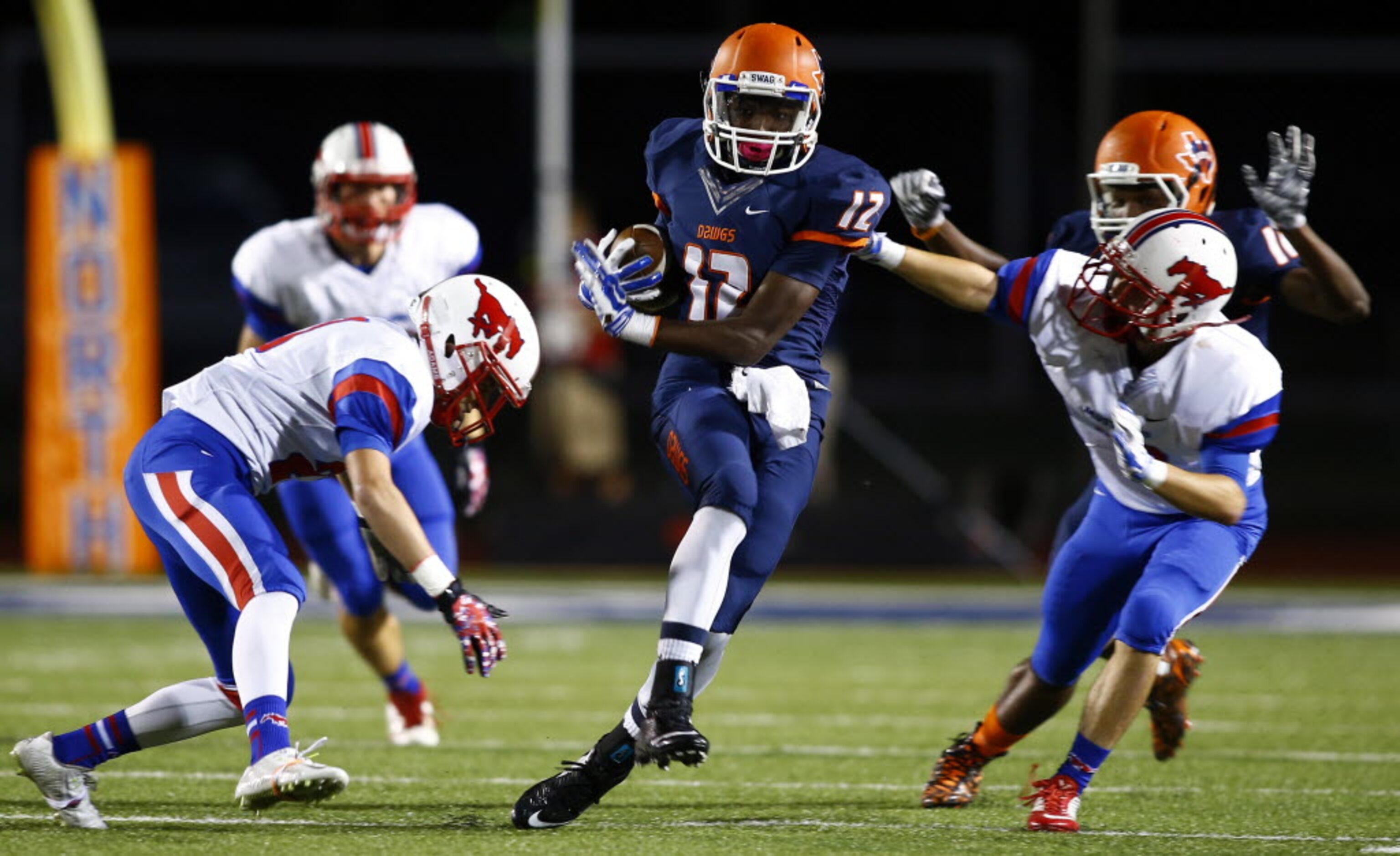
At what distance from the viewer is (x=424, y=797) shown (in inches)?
162

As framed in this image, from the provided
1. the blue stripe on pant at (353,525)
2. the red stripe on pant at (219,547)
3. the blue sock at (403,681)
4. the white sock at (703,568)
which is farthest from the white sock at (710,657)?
the blue sock at (403,681)

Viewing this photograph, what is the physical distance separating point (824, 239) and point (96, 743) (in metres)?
1.73

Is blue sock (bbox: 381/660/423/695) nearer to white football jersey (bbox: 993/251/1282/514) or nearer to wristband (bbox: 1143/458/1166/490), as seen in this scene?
white football jersey (bbox: 993/251/1282/514)

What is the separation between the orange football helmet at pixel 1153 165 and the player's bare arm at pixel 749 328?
40.6 inches

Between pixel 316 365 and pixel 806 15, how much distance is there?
15.9 metres

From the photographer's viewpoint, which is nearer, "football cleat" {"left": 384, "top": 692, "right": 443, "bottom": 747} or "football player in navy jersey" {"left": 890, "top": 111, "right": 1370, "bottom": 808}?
"football player in navy jersey" {"left": 890, "top": 111, "right": 1370, "bottom": 808}

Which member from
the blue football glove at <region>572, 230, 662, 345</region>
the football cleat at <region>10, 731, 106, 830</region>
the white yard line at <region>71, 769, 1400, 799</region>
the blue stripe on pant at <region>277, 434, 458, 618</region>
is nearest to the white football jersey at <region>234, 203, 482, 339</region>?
the blue stripe on pant at <region>277, 434, 458, 618</region>

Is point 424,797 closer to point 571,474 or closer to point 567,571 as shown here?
point 567,571

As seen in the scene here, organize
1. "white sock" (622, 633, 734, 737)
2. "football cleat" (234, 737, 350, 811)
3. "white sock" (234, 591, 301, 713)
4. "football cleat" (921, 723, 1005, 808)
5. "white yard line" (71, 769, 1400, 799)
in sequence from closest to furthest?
"football cleat" (234, 737, 350, 811) < "white sock" (234, 591, 301, 713) < "white sock" (622, 633, 734, 737) < "football cleat" (921, 723, 1005, 808) < "white yard line" (71, 769, 1400, 799)

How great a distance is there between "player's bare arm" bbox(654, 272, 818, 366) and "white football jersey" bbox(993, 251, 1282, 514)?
49cm

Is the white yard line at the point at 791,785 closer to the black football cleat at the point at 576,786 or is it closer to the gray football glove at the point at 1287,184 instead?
the black football cleat at the point at 576,786

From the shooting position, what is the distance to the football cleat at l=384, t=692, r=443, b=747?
5125 millimetres

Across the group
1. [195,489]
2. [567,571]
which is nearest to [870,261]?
[195,489]

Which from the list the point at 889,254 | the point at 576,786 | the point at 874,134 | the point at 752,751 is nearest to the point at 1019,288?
the point at 889,254
